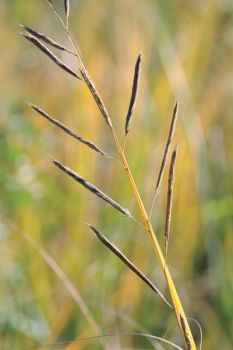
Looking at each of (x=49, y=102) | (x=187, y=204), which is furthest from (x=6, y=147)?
(x=49, y=102)

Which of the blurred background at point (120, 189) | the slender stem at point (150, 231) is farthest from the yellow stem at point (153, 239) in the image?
the blurred background at point (120, 189)

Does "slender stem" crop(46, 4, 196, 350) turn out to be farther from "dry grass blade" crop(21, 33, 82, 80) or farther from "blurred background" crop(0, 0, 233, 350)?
"blurred background" crop(0, 0, 233, 350)

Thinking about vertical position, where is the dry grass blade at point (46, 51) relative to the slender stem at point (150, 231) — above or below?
above

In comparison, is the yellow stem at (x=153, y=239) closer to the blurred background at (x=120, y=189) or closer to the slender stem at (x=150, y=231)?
the slender stem at (x=150, y=231)

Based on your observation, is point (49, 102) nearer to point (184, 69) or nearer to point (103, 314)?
point (184, 69)

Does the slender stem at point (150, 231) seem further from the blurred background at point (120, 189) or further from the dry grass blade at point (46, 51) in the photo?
the blurred background at point (120, 189)

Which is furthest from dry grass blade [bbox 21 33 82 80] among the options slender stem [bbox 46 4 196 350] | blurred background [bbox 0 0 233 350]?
blurred background [bbox 0 0 233 350]

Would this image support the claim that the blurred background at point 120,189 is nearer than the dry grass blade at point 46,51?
No

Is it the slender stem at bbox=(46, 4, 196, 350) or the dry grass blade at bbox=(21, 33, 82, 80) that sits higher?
the dry grass blade at bbox=(21, 33, 82, 80)
